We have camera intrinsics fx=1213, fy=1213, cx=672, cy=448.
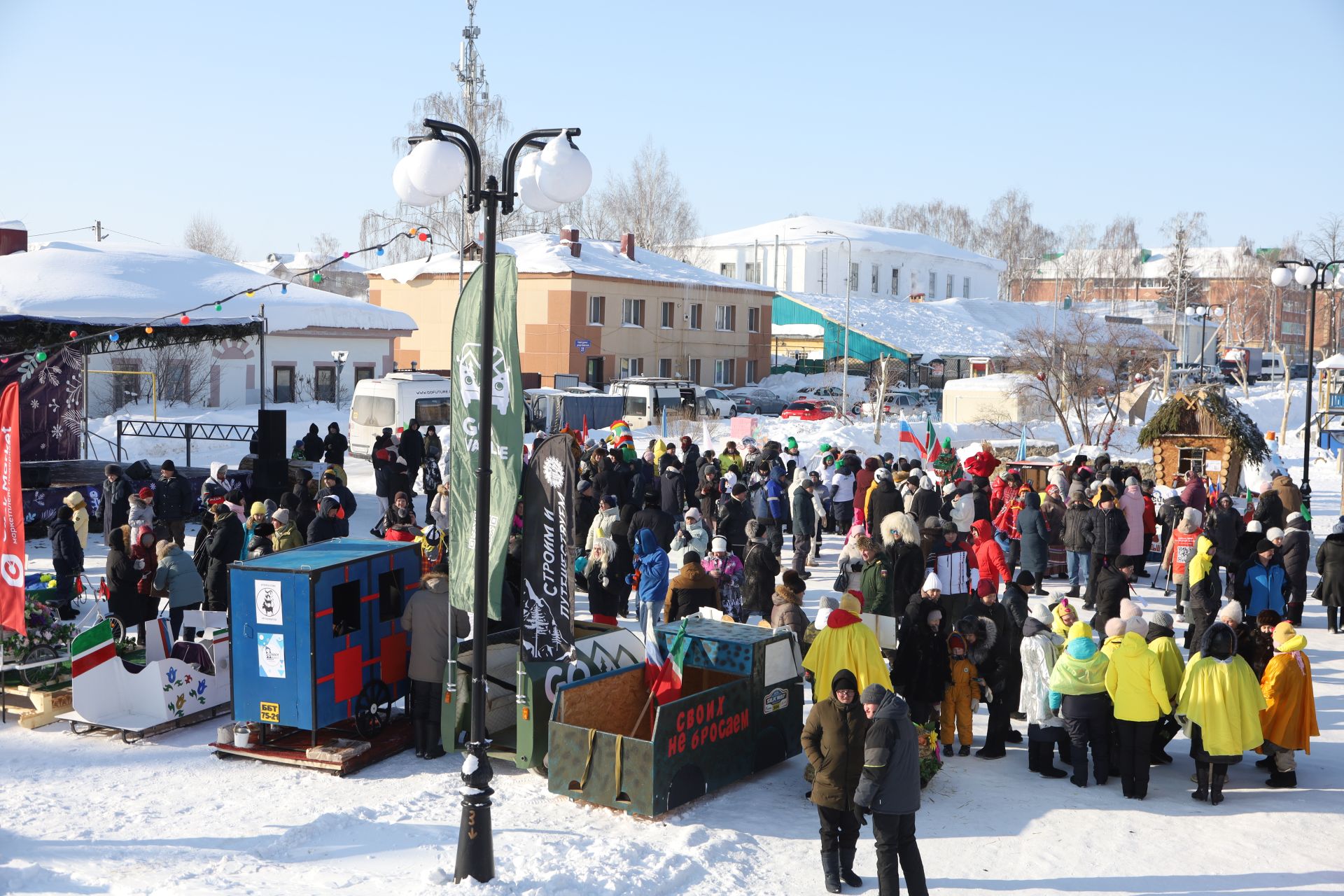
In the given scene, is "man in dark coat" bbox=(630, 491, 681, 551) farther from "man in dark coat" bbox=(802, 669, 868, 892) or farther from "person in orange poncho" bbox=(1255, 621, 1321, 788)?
"person in orange poncho" bbox=(1255, 621, 1321, 788)

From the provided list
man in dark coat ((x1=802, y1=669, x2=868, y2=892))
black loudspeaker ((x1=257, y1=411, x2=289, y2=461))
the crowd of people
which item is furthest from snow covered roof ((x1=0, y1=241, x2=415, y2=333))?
man in dark coat ((x1=802, y1=669, x2=868, y2=892))

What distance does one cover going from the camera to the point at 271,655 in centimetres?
884

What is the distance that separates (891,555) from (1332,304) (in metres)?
57.5

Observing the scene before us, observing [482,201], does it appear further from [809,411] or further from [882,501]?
[809,411]

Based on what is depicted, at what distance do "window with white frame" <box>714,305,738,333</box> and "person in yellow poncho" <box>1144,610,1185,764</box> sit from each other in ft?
151

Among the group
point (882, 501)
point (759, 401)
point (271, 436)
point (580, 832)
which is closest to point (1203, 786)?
point (580, 832)

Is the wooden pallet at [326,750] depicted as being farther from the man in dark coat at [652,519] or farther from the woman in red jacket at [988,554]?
the woman in red jacket at [988,554]

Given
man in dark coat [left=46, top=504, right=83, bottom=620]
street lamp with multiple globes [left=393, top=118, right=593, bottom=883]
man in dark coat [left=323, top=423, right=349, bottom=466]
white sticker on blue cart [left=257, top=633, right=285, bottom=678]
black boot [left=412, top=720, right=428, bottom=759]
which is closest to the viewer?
street lamp with multiple globes [left=393, top=118, right=593, bottom=883]

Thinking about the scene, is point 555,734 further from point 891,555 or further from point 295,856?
point 891,555

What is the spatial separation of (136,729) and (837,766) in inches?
228

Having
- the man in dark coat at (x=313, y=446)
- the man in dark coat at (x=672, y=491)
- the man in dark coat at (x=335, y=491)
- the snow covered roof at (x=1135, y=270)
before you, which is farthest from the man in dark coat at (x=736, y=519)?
the snow covered roof at (x=1135, y=270)

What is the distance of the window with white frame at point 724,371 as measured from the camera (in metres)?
55.7

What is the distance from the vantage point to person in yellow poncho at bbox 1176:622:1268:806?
8.31 metres

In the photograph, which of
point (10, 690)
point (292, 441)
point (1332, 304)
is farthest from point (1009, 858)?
point (1332, 304)
